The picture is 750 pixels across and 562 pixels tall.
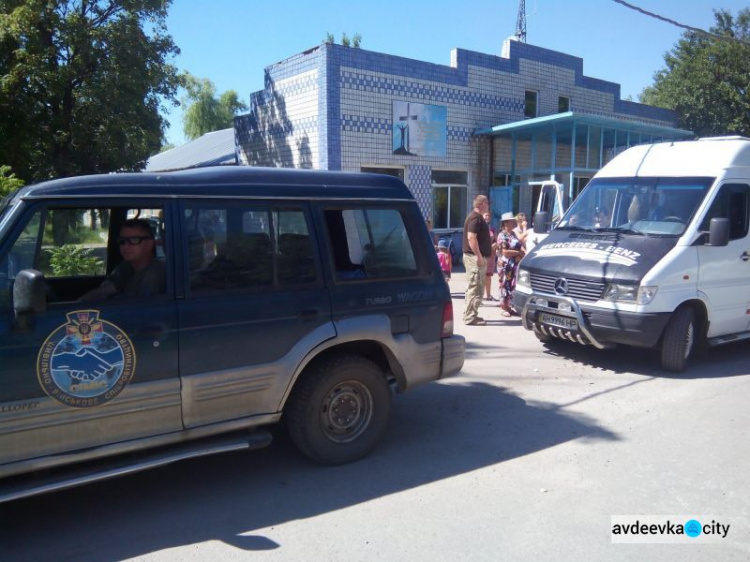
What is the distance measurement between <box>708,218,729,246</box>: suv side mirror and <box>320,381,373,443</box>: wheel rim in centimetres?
444

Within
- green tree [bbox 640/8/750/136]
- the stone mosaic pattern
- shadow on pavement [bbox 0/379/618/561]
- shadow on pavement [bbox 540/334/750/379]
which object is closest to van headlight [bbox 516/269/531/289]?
shadow on pavement [bbox 540/334/750/379]

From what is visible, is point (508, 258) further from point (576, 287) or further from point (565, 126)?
point (565, 126)

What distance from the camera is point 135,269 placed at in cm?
386

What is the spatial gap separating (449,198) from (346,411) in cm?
1390

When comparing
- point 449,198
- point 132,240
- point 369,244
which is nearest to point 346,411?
point 369,244

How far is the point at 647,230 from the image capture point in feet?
22.3

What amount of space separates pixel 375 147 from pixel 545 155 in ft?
22.8

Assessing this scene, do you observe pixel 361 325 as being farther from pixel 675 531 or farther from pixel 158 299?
pixel 675 531

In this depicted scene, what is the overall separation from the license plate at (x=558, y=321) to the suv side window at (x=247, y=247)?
366 cm

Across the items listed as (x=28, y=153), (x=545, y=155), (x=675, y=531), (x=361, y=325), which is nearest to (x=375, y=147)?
(x=545, y=155)

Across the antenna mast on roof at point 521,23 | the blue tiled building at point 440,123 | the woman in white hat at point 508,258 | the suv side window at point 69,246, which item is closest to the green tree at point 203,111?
the antenna mast on roof at point 521,23

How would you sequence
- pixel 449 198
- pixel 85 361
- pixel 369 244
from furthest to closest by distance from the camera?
pixel 449 198, pixel 369 244, pixel 85 361

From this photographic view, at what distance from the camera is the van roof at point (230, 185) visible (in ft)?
11.3

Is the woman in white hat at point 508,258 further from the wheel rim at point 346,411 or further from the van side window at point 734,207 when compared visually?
the wheel rim at point 346,411
